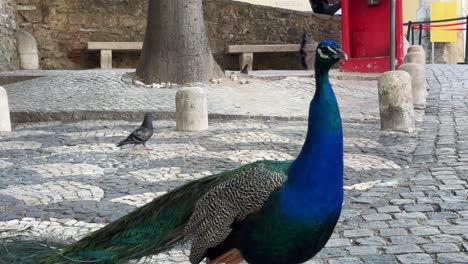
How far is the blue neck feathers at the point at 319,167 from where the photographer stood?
3230mm

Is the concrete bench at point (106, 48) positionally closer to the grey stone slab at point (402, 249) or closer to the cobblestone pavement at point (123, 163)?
→ the cobblestone pavement at point (123, 163)

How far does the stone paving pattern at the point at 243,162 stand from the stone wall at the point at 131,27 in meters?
9.72

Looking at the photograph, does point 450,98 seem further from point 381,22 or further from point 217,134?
point 217,134

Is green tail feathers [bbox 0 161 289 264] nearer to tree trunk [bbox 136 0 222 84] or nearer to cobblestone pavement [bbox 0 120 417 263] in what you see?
cobblestone pavement [bbox 0 120 417 263]

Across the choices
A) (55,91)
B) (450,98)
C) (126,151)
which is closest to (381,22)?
(450,98)

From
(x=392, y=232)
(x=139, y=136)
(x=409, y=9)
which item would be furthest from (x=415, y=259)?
(x=409, y=9)

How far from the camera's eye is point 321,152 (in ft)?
10.8

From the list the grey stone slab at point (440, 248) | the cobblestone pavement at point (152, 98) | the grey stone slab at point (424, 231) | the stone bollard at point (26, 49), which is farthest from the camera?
the stone bollard at point (26, 49)

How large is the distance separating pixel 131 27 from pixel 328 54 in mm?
17949

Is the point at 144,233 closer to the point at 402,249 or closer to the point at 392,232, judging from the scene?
the point at 402,249

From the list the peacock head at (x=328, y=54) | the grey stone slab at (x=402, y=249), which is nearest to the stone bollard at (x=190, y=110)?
the grey stone slab at (x=402, y=249)

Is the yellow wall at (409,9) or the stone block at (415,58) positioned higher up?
the yellow wall at (409,9)

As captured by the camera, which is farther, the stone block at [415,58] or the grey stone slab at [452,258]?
the stone block at [415,58]

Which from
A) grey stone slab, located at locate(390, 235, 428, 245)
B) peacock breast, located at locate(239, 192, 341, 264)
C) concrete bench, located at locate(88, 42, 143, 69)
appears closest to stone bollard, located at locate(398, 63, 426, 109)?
grey stone slab, located at locate(390, 235, 428, 245)
